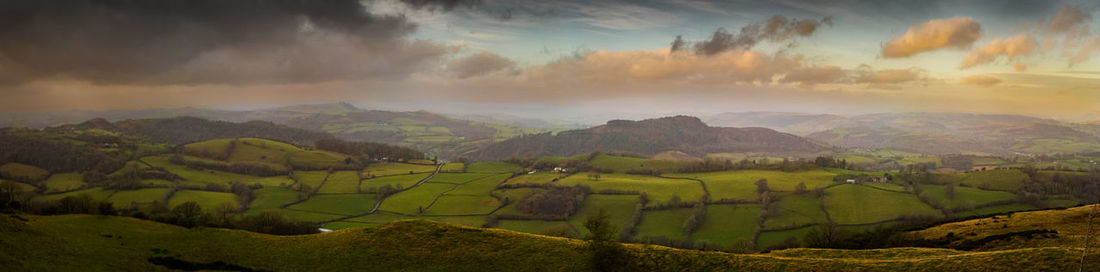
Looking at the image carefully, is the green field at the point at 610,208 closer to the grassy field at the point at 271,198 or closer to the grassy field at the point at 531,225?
the grassy field at the point at 531,225

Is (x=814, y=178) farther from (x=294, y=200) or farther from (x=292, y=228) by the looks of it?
(x=294, y=200)

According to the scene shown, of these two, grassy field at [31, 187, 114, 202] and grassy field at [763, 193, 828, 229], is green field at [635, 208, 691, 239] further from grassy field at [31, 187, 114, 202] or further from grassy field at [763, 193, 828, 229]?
grassy field at [31, 187, 114, 202]

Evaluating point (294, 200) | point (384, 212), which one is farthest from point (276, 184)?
point (384, 212)

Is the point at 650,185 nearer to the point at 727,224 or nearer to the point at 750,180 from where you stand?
the point at 750,180

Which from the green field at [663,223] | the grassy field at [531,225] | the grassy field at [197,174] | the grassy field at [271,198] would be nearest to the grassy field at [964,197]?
the green field at [663,223]

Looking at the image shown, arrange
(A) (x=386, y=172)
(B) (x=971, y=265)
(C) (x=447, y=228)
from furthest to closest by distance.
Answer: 1. (A) (x=386, y=172)
2. (C) (x=447, y=228)
3. (B) (x=971, y=265)

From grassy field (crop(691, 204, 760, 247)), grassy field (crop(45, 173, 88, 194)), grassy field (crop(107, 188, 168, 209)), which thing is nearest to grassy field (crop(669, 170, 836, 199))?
grassy field (crop(691, 204, 760, 247))
